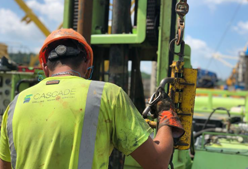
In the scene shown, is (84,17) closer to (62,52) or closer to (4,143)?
(62,52)

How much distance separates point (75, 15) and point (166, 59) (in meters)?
1.32

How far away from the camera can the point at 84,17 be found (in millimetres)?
2605

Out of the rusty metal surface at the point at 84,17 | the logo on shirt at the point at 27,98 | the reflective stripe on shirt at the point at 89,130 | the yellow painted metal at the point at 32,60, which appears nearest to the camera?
the reflective stripe on shirt at the point at 89,130

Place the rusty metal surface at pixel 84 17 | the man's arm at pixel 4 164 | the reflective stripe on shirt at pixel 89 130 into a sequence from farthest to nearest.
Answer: the rusty metal surface at pixel 84 17 < the man's arm at pixel 4 164 < the reflective stripe on shirt at pixel 89 130

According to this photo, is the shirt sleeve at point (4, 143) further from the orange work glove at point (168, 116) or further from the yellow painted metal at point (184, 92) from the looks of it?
the yellow painted metal at point (184, 92)

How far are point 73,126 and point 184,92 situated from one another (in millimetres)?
1109

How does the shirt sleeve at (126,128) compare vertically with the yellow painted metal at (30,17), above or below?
below

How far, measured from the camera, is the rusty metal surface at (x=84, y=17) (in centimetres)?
259

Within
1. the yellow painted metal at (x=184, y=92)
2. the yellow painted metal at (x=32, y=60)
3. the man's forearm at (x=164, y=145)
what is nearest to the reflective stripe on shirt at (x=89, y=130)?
the man's forearm at (x=164, y=145)

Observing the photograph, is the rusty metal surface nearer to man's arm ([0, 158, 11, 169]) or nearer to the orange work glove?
the orange work glove

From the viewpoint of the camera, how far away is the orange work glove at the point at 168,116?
159 centimetres

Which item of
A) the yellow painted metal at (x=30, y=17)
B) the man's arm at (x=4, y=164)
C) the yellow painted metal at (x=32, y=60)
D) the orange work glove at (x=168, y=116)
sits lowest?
the man's arm at (x=4, y=164)

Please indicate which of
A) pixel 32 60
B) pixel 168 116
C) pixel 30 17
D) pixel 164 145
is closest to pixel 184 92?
pixel 168 116

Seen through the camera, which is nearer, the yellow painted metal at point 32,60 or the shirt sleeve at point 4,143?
the shirt sleeve at point 4,143
